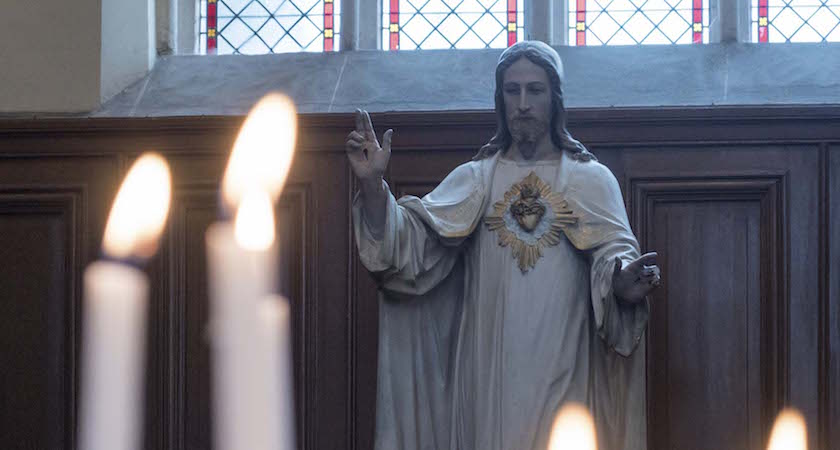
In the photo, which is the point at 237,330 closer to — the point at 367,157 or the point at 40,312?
the point at 40,312

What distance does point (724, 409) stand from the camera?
7395 millimetres

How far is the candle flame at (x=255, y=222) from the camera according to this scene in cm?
774

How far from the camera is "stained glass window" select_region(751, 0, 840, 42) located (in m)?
8.16

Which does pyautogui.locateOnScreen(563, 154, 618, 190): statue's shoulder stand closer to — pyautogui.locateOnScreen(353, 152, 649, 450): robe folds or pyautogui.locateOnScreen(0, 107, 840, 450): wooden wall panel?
pyautogui.locateOnScreen(353, 152, 649, 450): robe folds

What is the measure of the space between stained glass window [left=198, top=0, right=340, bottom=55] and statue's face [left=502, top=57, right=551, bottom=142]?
2.32m

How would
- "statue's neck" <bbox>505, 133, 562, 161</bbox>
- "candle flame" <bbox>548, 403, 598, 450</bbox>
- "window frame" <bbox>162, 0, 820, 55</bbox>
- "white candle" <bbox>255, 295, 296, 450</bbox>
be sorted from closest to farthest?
"candle flame" <bbox>548, 403, 598, 450</bbox>
"statue's neck" <bbox>505, 133, 562, 161</bbox>
"white candle" <bbox>255, 295, 296, 450</bbox>
"window frame" <bbox>162, 0, 820, 55</bbox>

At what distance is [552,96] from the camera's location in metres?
6.26

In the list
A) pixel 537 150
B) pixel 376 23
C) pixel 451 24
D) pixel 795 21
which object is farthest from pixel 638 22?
pixel 537 150

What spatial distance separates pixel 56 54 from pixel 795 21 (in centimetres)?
369

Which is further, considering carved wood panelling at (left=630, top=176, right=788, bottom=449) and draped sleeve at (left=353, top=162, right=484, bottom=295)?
carved wood panelling at (left=630, top=176, right=788, bottom=449)

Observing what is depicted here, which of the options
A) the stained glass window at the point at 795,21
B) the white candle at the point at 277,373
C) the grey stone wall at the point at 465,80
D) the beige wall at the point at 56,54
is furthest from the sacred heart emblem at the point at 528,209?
the beige wall at the point at 56,54

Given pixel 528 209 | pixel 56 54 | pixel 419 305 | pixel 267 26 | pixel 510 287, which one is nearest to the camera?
pixel 510 287

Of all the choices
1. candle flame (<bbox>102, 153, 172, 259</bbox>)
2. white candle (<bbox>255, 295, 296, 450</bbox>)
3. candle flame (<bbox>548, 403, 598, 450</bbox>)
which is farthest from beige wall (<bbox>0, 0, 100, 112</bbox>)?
candle flame (<bbox>548, 403, 598, 450</bbox>)

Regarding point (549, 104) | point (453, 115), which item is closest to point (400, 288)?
point (549, 104)
